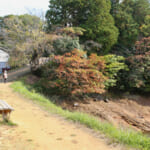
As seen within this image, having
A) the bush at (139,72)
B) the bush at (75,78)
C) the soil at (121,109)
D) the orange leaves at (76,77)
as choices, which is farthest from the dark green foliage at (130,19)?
the orange leaves at (76,77)

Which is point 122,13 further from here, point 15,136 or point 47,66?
point 15,136

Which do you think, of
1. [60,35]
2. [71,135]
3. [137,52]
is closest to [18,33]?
[60,35]

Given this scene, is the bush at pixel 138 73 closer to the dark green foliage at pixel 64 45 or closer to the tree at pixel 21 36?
the dark green foliage at pixel 64 45

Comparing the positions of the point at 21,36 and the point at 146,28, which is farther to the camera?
the point at 146,28

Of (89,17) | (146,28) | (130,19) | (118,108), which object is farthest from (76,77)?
(130,19)

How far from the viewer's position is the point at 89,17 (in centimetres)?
1723

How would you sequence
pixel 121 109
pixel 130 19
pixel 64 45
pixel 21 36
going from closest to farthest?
pixel 121 109 < pixel 21 36 < pixel 64 45 < pixel 130 19

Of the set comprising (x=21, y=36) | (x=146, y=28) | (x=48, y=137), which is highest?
(x=146, y=28)

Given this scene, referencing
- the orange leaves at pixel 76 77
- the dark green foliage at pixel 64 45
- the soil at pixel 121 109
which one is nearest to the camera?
the soil at pixel 121 109

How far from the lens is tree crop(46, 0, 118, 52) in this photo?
672 inches

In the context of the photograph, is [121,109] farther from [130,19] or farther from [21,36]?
[130,19]

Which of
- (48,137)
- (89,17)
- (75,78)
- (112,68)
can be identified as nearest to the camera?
(48,137)

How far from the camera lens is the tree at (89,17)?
56.0 ft

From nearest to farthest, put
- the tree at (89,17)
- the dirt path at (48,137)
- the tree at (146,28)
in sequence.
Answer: the dirt path at (48,137), the tree at (89,17), the tree at (146,28)
